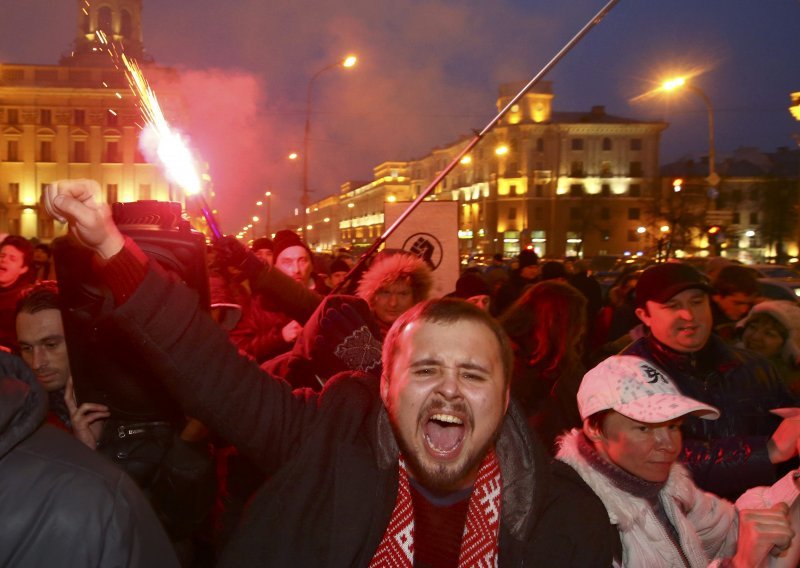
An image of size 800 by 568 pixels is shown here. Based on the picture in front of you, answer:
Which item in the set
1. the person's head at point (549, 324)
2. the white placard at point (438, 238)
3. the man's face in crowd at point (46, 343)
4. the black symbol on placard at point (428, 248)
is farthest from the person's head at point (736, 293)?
the man's face in crowd at point (46, 343)

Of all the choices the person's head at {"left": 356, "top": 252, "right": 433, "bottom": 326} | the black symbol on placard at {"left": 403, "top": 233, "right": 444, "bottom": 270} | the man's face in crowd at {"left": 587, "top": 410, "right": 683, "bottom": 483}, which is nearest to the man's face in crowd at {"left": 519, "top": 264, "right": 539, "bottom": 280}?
the black symbol on placard at {"left": 403, "top": 233, "right": 444, "bottom": 270}

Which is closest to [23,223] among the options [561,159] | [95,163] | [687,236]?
[95,163]

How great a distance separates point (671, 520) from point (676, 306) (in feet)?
4.45

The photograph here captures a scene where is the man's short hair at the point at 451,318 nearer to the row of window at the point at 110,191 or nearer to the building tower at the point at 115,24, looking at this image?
the row of window at the point at 110,191

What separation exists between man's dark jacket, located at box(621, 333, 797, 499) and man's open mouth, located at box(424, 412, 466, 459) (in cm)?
134

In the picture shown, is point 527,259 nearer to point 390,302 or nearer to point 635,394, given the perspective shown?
point 390,302

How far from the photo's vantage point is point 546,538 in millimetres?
2072

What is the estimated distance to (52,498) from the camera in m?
1.54

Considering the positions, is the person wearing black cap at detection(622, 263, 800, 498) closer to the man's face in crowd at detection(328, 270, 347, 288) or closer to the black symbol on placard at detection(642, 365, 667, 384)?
the black symbol on placard at detection(642, 365, 667, 384)

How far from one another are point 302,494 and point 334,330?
1.05 meters

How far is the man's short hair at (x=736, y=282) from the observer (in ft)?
20.1

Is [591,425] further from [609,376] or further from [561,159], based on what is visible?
[561,159]

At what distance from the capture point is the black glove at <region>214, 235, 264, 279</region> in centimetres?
387

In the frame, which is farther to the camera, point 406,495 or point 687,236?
point 687,236
